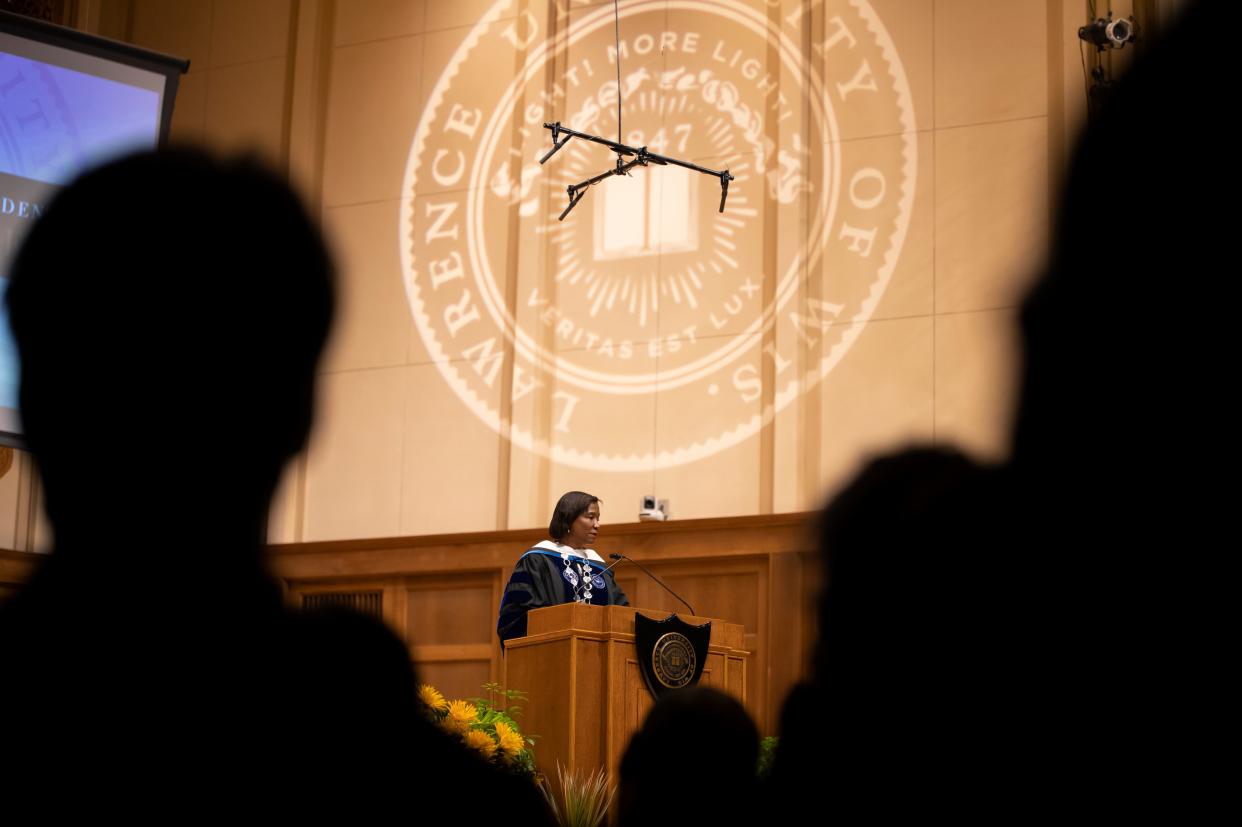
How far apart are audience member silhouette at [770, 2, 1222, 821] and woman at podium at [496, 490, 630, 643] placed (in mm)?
5807

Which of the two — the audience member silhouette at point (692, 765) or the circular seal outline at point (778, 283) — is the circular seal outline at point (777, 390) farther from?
the audience member silhouette at point (692, 765)

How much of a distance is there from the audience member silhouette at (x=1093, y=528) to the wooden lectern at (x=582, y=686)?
4.93 metres

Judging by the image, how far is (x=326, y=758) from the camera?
2.28 ft

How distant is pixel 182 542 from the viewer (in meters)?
0.69

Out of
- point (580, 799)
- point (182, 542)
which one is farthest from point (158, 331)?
point (580, 799)

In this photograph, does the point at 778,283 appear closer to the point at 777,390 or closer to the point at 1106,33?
the point at 777,390

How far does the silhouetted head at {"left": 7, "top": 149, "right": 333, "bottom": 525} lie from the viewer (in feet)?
2.31

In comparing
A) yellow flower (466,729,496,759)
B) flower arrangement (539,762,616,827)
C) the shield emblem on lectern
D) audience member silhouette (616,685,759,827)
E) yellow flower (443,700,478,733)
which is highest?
audience member silhouette (616,685,759,827)

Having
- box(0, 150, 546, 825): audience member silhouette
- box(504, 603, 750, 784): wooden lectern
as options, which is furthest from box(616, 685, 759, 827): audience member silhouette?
box(504, 603, 750, 784): wooden lectern

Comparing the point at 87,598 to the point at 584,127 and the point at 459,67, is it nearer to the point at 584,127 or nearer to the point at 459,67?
the point at 584,127

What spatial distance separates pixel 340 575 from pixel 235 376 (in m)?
8.65

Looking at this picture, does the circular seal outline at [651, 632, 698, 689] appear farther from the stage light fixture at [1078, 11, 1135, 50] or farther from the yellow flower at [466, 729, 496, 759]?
the stage light fixture at [1078, 11, 1135, 50]

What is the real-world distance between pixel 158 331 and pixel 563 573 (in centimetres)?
602

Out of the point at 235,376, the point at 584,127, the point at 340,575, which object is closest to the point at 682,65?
the point at 584,127
